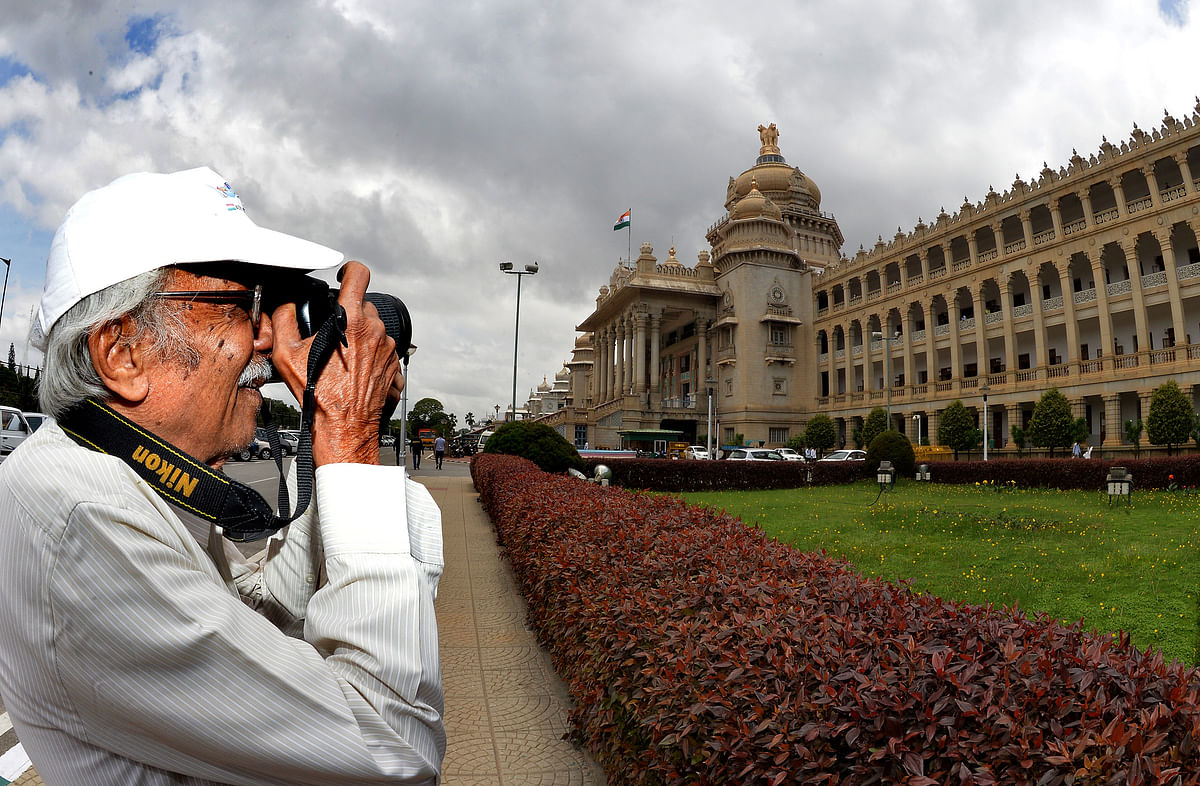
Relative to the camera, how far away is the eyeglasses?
1.18 meters

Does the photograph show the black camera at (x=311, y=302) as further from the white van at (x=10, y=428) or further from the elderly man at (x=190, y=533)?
the white van at (x=10, y=428)

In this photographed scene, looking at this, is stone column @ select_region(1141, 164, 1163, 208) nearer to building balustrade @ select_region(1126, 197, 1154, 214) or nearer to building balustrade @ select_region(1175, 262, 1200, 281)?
building balustrade @ select_region(1126, 197, 1154, 214)

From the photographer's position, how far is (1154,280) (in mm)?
31688

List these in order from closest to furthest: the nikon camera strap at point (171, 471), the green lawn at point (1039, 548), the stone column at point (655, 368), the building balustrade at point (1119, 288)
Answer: the nikon camera strap at point (171, 471) < the green lawn at point (1039, 548) < the building balustrade at point (1119, 288) < the stone column at point (655, 368)

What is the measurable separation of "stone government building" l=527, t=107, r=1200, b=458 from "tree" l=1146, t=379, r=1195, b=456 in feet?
9.87

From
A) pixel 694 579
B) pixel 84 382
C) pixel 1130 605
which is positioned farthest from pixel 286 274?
pixel 1130 605

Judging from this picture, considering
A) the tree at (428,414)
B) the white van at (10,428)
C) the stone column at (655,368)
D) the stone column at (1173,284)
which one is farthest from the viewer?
the tree at (428,414)

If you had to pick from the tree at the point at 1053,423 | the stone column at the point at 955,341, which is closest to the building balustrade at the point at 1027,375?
the stone column at the point at 955,341

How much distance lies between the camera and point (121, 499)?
36.0 inches

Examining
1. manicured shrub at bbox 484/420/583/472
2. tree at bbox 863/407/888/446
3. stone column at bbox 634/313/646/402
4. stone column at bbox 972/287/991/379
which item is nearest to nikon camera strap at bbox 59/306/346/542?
manicured shrub at bbox 484/420/583/472

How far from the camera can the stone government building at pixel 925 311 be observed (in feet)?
104

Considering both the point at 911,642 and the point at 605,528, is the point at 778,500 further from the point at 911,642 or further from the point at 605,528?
the point at 911,642

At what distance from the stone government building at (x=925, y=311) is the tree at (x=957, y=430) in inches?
101

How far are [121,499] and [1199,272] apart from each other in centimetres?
3979
